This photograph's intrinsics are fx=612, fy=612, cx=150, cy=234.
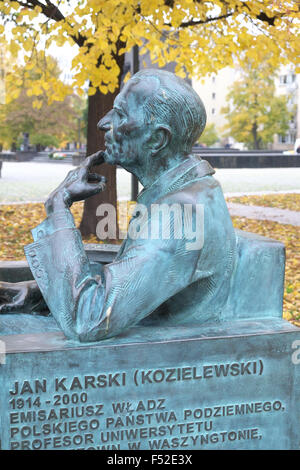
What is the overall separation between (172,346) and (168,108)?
97 cm

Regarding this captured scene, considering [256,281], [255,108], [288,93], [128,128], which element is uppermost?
[288,93]

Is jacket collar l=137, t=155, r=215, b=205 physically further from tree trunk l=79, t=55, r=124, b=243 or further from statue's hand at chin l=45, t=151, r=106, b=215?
tree trunk l=79, t=55, r=124, b=243

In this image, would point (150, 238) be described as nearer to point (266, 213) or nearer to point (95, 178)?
point (95, 178)

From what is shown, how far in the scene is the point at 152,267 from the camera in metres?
2.39

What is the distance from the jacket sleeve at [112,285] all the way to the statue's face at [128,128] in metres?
0.41

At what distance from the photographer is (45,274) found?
257 centimetres

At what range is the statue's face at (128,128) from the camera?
8.41 ft

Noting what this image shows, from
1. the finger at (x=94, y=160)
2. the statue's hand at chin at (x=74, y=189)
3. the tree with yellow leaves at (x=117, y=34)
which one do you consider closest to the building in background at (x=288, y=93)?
the tree with yellow leaves at (x=117, y=34)

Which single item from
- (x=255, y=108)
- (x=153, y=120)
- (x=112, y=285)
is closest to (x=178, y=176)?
(x=153, y=120)

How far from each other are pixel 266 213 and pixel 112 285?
466 inches

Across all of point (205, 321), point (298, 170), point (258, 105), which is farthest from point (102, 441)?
point (258, 105)

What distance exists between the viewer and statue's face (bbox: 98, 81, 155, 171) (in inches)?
101

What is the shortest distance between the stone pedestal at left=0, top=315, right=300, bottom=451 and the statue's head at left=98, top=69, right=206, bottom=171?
0.77 meters

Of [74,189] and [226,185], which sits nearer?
[74,189]
